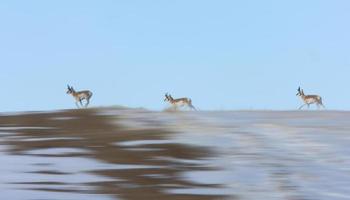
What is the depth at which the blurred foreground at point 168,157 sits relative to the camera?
287 inches

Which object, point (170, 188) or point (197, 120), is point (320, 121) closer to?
point (197, 120)

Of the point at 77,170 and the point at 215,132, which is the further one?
the point at 215,132

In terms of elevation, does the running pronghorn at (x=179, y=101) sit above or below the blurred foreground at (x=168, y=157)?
above

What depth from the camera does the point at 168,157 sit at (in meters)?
8.72

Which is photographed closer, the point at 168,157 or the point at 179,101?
the point at 168,157

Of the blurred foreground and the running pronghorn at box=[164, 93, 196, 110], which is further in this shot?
the running pronghorn at box=[164, 93, 196, 110]

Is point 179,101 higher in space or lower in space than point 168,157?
higher

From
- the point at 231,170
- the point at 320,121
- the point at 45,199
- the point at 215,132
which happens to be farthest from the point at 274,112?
the point at 45,199

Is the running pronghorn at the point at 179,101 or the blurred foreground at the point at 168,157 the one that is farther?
the running pronghorn at the point at 179,101

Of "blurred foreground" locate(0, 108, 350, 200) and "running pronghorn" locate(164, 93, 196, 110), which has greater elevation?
"running pronghorn" locate(164, 93, 196, 110)

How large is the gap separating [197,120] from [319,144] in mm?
2453

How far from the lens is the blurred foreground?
7277 millimetres

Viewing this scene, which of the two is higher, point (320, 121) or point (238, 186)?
point (320, 121)

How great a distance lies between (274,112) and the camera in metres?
13.8
